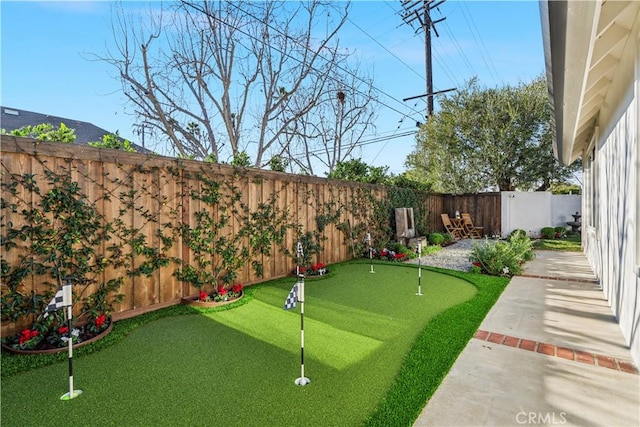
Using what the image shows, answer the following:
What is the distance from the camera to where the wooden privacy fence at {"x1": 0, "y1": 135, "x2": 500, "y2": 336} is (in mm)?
2822

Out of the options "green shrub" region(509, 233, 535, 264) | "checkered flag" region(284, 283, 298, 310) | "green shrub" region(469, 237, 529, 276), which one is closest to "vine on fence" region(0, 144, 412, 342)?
"checkered flag" region(284, 283, 298, 310)

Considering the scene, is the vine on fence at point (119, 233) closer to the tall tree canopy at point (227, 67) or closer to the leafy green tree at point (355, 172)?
the tall tree canopy at point (227, 67)

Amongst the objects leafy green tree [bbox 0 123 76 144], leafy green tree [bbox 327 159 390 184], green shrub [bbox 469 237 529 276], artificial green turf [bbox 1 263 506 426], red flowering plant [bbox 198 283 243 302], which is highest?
leafy green tree [bbox 327 159 390 184]

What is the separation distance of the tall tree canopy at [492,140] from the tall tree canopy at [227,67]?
18.5ft

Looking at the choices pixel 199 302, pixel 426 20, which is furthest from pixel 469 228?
pixel 199 302

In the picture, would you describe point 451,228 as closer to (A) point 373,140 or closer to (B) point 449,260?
(A) point 373,140

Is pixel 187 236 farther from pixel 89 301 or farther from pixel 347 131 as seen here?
pixel 347 131

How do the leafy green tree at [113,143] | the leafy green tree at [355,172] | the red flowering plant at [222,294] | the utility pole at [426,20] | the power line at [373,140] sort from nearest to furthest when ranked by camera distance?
the leafy green tree at [113,143] < the red flowering plant at [222,294] < the leafy green tree at [355,172] < the power line at [373,140] < the utility pole at [426,20]

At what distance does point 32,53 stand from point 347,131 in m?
8.54

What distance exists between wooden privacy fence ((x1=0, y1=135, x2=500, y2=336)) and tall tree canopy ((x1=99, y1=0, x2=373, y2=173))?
133cm

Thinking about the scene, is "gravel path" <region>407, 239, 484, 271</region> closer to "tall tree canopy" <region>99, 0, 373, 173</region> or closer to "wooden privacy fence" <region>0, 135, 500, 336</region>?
"wooden privacy fence" <region>0, 135, 500, 336</region>

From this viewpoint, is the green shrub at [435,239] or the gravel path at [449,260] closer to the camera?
the gravel path at [449,260]

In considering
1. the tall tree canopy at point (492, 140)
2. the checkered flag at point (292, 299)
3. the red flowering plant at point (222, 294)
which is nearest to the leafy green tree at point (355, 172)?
the red flowering plant at point (222, 294)

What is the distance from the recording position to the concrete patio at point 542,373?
5.95 ft
